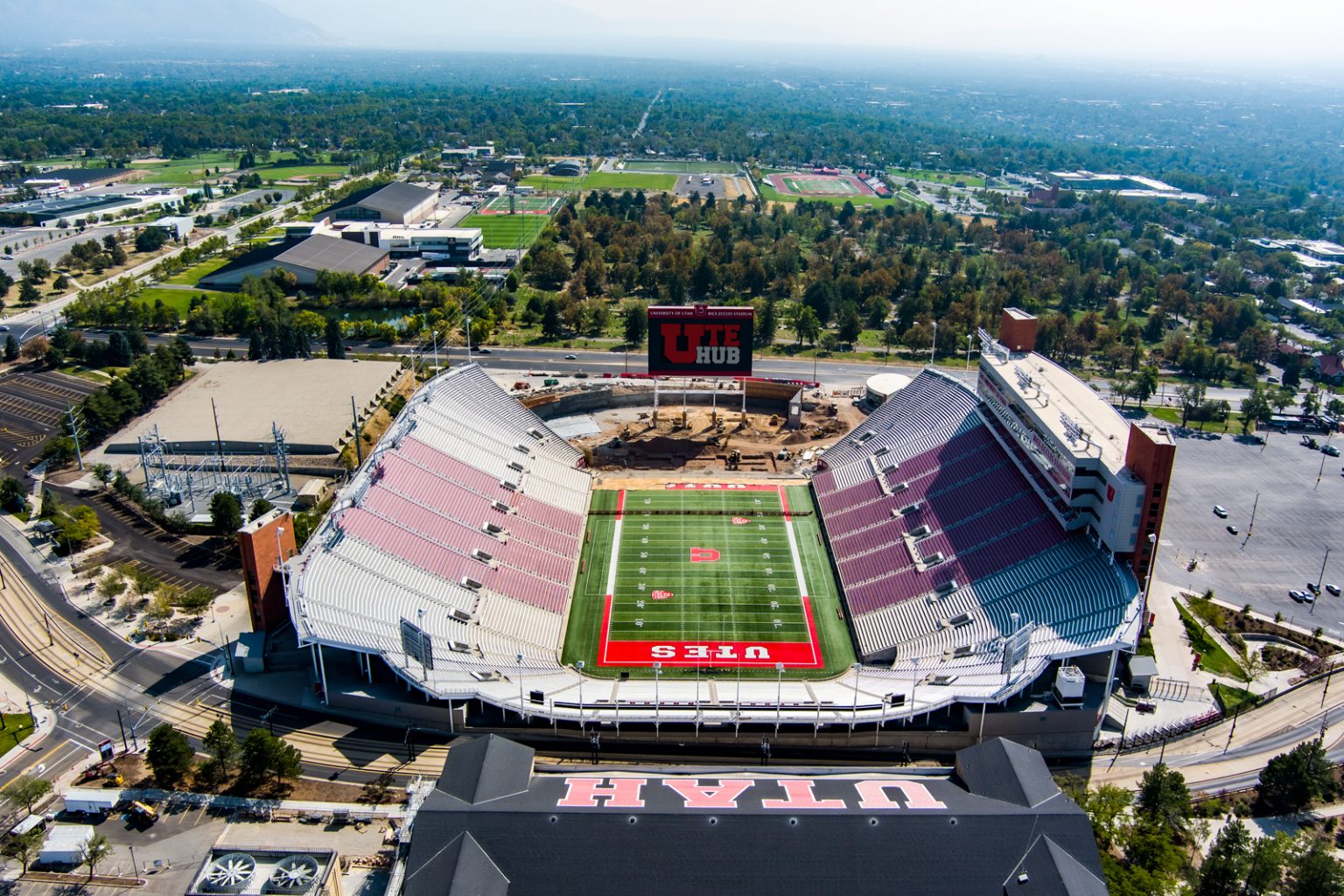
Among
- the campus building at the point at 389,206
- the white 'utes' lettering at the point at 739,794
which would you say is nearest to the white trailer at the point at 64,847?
the white 'utes' lettering at the point at 739,794

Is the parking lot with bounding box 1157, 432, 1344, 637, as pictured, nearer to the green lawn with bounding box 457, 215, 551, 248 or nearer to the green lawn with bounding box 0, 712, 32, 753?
the green lawn with bounding box 0, 712, 32, 753

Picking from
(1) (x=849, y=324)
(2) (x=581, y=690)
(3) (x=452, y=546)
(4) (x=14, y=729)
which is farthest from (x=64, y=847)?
(1) (x=849, y=324)

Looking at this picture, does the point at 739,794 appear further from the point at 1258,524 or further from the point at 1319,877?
the point at 1258,524

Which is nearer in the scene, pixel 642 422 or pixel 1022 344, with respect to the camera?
pixel 1022 344

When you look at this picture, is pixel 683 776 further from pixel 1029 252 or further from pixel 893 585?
pixel 1029 252

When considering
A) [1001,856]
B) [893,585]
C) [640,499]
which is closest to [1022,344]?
[893,585]

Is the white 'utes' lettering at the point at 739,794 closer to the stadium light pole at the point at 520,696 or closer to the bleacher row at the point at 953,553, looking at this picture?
the stadium light pole at the point at 520,696
